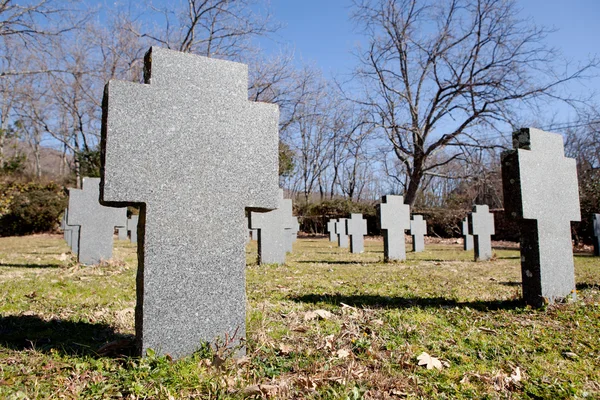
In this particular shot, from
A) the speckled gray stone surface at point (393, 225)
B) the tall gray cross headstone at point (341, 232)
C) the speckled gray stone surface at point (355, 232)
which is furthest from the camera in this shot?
the tall gray cross headstone at point (341, 232)

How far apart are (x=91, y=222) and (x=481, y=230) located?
10.2 meters

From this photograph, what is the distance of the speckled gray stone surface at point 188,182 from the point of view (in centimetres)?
258

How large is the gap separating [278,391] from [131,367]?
0.98 m

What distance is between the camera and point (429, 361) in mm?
2615

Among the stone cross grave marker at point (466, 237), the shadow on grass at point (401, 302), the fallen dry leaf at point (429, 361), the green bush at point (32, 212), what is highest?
the green bush at point (32, 212)

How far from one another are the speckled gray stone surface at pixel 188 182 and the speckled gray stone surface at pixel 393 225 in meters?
7.48

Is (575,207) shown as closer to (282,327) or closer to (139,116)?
(282,327)

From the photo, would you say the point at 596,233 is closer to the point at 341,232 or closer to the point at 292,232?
the point at 341,232

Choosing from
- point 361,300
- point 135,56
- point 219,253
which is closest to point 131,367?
point 219,253

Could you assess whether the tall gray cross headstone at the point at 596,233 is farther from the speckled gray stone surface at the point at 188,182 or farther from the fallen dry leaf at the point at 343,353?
the speckled gray stone surface at the point at 188,182

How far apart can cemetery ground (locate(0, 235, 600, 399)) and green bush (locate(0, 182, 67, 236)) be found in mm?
24553

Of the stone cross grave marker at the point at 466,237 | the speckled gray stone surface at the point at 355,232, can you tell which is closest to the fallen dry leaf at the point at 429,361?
the speckled gray stone surface at the point at 355,232

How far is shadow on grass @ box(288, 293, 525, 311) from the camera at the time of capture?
4309 mm

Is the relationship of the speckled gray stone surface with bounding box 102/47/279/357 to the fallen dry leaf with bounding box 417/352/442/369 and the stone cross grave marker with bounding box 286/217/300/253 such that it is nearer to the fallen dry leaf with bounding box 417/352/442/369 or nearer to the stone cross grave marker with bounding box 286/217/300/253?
the fallen dry leaf with bounding box 417/352/442/369
